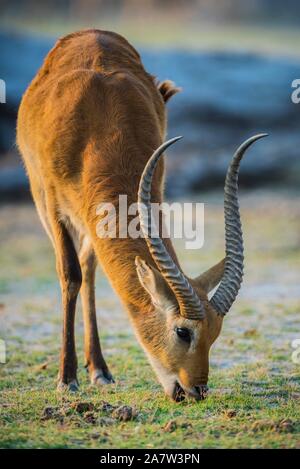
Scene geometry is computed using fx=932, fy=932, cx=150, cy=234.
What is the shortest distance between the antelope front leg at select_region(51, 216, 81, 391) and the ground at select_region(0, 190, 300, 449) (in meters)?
0.24

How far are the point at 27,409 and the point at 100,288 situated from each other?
22.3 feet

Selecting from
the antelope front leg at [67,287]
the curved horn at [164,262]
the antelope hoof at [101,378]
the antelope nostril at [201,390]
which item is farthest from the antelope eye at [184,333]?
the antelope hoof at [101,378]

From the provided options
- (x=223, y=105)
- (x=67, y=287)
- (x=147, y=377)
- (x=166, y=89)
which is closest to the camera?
(x=67, y=287)

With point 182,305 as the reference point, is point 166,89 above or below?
above

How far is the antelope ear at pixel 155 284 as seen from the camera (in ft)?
22.8

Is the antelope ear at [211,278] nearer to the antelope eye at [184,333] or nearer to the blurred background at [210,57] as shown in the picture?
the antelope eye at [184,333]

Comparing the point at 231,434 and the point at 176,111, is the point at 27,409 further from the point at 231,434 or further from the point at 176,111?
the point at 176,111

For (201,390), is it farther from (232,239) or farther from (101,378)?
(101,378)

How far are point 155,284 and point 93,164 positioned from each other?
4.55ft

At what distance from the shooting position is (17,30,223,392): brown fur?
7.26 metres

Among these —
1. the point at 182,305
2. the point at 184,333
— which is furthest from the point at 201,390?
the point at 182,305

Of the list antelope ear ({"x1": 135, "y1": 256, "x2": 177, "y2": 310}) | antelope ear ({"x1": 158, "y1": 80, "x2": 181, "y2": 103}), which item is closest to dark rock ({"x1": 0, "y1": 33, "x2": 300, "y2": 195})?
antelope ear ({"x1": 158, "y1": 80, "x2": 181, "y2": 103})

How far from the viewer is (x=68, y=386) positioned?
27.5 feet

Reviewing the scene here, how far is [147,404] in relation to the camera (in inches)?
296
